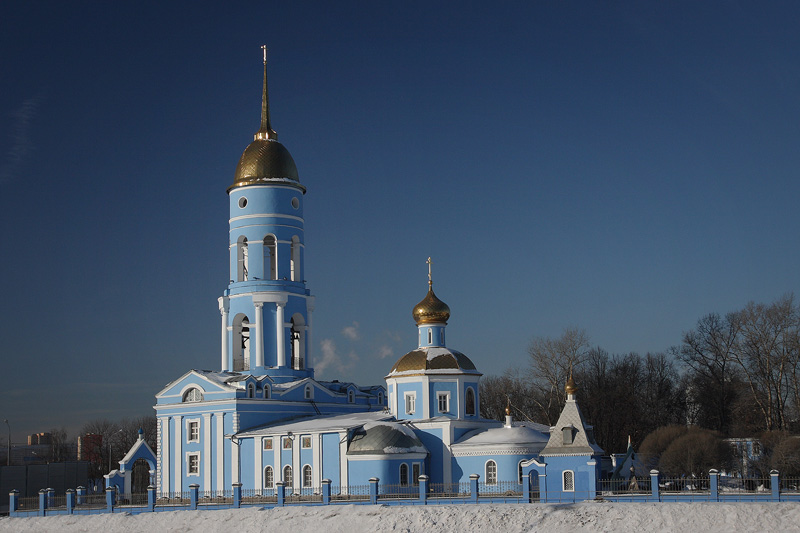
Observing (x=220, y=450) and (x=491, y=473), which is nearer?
(x=491, y=473)

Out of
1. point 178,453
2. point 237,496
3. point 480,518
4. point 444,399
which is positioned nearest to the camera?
point 480,518

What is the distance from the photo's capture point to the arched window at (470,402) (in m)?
32.6

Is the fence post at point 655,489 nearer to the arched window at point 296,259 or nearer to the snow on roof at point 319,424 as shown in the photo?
the snow on roof at point 319,424

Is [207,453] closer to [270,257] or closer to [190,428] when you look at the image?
[190,428]

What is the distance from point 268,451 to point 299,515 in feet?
21.5

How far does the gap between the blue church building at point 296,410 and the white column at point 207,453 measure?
49 millimetres

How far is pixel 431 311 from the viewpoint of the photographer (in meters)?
33.5

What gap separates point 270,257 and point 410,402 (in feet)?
30.0

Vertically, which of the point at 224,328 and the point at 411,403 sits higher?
the point at 224,328

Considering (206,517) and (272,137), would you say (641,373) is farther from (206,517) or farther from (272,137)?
(206,517)

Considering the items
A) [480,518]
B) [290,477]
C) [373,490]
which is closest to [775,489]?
[480,518]

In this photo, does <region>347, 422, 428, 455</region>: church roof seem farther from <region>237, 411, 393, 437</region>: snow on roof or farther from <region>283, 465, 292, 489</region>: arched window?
<region>283, 465, 292, 489</region>: arched window

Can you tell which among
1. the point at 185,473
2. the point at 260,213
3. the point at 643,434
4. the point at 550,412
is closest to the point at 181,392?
the point at 185,473

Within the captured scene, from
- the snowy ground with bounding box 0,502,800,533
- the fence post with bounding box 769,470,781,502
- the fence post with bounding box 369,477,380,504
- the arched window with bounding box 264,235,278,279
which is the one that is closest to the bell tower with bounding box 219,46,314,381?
the arched window with bounding box 264,235,278,279
